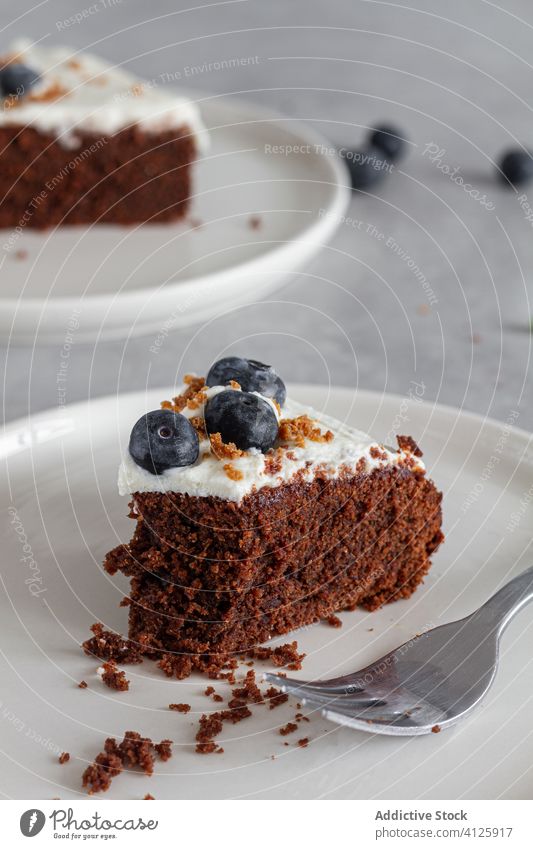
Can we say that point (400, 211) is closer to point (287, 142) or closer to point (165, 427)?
point (287, 142)

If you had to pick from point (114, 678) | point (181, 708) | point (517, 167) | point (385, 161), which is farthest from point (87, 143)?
point (181, 708)

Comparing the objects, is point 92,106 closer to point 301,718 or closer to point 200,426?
point 200,426

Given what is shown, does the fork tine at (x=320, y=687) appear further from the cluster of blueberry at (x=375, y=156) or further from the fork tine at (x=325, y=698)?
the cluster of blueberry at (x=375, y=156)

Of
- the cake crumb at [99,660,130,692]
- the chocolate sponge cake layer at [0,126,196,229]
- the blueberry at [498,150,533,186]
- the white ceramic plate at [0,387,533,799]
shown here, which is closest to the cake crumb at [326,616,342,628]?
the white ceramic plate at [0,387,533,799]

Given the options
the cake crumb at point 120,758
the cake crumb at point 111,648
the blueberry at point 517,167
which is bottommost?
the cake crumb at point 120,758

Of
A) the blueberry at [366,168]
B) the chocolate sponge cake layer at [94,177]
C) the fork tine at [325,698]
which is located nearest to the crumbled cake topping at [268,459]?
the fork tine at [325,698]
